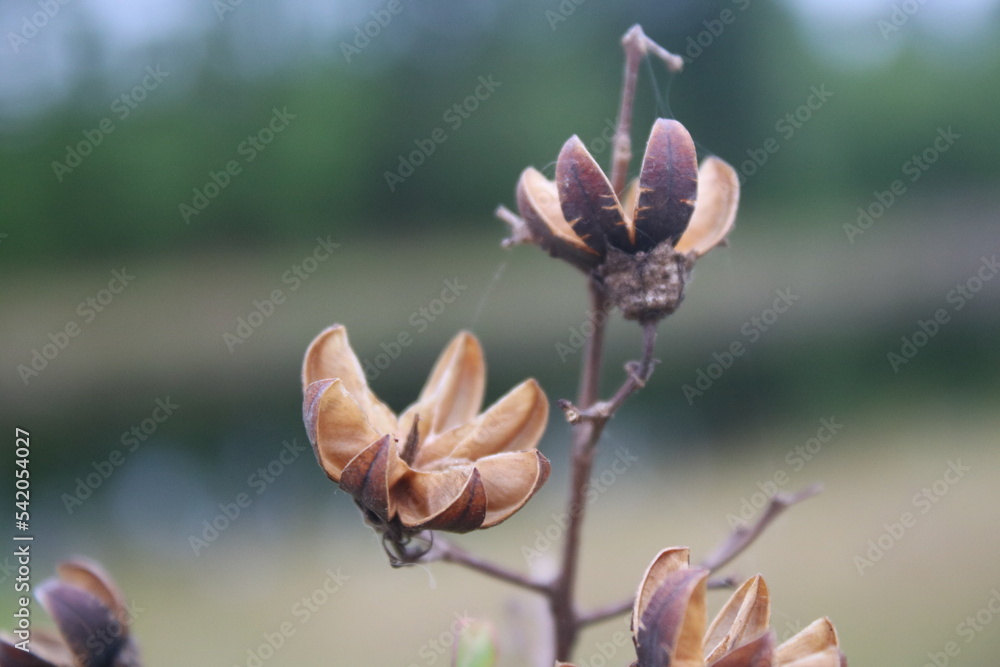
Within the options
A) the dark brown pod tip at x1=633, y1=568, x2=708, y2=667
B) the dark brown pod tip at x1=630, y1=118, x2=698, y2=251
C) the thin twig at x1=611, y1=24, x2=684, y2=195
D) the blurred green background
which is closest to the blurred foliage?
the blurred green background

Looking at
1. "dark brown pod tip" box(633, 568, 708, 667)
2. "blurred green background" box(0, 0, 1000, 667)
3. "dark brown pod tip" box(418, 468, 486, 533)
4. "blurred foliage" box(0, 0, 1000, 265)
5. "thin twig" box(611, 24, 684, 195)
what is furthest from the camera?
"blurred foliage" box(0, 0, 1000, 265)

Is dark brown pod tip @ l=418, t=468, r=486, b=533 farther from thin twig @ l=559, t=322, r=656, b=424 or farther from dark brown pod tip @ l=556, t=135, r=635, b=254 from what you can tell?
dark brown pod tip @ l=556, t=135, r=635, b=254

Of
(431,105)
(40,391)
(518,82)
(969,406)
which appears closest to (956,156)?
(969,406)

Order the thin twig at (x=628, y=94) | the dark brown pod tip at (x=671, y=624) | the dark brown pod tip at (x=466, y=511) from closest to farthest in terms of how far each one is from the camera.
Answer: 1. the dark brown pod tip at (x=671, y=624)
2. the dark brown pod tip at (x=466, y=511)
3. the thin twig at (x=628, y=94)

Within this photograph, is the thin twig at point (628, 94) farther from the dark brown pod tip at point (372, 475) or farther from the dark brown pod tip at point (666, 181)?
the dark brown pod tip at point (372, 475)

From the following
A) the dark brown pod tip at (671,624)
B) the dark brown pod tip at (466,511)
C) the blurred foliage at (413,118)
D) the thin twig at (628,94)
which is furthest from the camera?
the blurred foliage at (413,118)

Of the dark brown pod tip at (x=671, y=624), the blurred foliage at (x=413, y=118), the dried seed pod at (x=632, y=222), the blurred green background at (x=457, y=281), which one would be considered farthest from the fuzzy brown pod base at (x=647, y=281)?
the blurred foliage at (x=413, y=118)

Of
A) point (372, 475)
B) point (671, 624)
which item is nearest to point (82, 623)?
point (372, 475)
